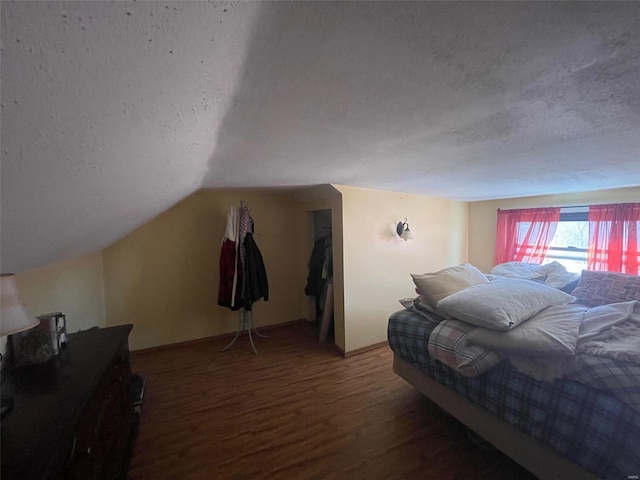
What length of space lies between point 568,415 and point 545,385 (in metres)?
0.13

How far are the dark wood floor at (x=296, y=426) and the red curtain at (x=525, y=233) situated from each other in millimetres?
2273

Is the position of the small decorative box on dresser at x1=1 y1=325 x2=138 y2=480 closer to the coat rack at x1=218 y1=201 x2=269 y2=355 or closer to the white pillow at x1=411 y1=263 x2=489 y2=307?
the coat rack at x1=218 y1=201 x2=269 y2=355

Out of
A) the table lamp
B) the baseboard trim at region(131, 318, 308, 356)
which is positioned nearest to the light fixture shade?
the table lamp

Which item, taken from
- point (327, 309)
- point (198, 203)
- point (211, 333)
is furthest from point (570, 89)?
point (211, 333)

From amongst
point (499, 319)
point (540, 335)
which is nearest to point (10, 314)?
point (499, 319)

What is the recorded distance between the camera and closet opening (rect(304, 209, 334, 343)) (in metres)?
3.16

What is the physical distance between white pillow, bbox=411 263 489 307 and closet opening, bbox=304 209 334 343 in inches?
53.3

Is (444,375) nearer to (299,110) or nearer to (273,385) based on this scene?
(273,385)

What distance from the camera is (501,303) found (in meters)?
1.50

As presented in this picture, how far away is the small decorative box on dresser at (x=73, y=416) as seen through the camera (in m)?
0.71

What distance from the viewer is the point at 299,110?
0.94 m

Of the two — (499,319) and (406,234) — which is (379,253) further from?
(499,319)

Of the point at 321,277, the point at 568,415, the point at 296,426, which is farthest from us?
the point at 321,277

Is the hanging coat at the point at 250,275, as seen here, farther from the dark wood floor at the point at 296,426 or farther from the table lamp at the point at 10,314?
the table lamp at the point at 10,314
